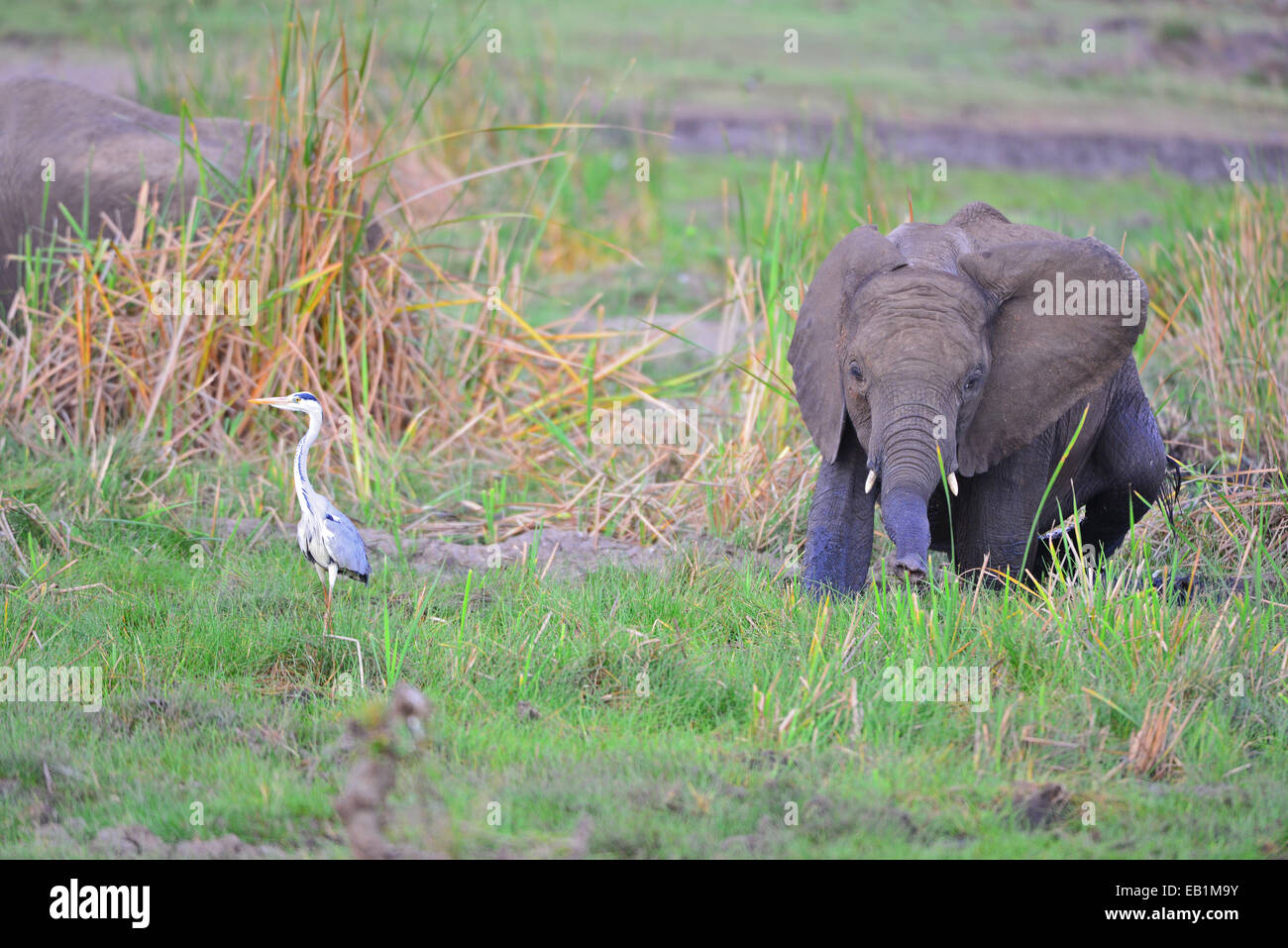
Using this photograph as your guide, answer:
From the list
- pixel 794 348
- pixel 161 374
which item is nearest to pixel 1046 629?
pixel 794 348

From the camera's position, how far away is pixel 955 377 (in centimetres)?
460

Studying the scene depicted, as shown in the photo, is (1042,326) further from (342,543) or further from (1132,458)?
(342,543)

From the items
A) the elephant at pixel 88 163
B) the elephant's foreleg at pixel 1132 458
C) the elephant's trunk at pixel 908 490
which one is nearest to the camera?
the elephant's trunk at pixel 908 490

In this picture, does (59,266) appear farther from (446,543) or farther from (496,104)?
(496,104)

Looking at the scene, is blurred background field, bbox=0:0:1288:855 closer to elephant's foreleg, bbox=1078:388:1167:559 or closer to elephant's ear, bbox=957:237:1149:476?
elephant's foreleg, bbox=1078:388:1167:559

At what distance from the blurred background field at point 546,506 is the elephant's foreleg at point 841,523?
166mm

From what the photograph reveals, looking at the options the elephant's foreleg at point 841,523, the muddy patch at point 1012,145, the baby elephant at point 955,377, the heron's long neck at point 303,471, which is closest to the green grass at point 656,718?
the elephant's foreleg at point 841,523

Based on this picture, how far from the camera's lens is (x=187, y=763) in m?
4.00

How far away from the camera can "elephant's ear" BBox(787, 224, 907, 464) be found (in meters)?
4.87

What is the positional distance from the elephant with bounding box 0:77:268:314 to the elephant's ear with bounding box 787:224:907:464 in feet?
10.5

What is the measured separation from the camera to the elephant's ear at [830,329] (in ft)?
16.0

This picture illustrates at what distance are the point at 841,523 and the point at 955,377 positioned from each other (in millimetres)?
675

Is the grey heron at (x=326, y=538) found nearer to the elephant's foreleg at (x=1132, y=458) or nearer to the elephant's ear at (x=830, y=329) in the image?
the elephant's ear at (x=830, y=329)

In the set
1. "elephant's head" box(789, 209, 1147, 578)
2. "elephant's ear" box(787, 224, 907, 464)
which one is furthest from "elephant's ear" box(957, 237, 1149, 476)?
"elephant's ear" box(787, 224, 907, 464)
